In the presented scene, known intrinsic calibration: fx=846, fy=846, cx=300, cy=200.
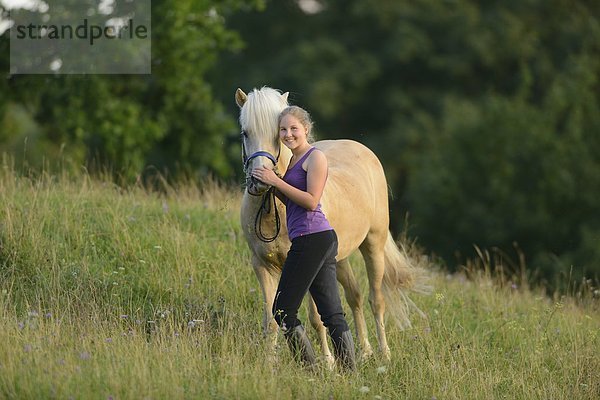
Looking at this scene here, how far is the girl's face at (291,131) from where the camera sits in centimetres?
542

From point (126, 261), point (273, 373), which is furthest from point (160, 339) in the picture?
point (126, 261)

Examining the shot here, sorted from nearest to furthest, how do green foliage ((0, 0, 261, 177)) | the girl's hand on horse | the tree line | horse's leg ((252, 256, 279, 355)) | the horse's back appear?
the girl's hand on horse < horse's leg ((252, 256, 279, 355)) < the horse's back < green foliage ((0, 0, 261, 177)) < the tree line

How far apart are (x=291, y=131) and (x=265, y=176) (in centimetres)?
37

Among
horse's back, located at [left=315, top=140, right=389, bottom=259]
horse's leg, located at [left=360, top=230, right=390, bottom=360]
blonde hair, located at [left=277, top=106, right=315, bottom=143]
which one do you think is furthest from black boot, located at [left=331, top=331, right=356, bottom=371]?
horse's leg, located at [left=360, top=230, right=390, bottom=360]

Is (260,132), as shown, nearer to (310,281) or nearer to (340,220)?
(310,281)

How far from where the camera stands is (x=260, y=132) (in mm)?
5457

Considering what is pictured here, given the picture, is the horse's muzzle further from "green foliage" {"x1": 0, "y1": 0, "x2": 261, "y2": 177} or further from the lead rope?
"green foliage" {"x1": 0, "y1": 0, "x2": 261, "y2": 177}

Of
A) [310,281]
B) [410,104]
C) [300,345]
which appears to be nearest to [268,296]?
[300,345]

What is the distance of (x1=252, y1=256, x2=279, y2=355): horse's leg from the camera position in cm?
593

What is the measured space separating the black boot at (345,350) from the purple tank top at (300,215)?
78 centimetres

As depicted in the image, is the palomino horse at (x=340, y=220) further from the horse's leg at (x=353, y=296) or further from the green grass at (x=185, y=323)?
the green grass at (x=185, y=323)

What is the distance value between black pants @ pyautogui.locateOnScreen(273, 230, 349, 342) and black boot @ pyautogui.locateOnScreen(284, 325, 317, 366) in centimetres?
5

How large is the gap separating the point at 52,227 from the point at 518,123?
18459 mm

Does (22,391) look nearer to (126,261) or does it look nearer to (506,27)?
(126,261)
